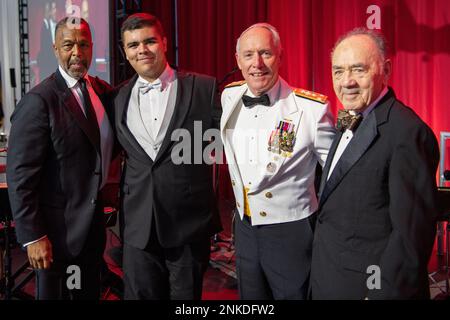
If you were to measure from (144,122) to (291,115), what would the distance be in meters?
0.66

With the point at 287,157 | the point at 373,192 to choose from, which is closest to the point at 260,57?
the point at 287,157

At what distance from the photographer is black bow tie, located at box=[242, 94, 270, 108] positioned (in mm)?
1920

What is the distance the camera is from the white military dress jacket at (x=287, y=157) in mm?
1865

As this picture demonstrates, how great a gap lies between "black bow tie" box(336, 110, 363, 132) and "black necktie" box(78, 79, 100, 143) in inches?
43.7

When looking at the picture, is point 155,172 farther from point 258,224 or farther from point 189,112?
point 258,224

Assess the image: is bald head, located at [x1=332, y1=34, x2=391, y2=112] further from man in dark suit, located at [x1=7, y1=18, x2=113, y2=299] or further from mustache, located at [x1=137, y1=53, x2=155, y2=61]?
man in dark suit, located at [x1=7, y1=18, x2=113, y2=299]

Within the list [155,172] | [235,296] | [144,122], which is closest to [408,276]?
[155,172]

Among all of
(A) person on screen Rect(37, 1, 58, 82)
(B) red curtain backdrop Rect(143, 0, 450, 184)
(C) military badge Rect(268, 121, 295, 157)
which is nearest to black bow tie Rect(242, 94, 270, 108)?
(C) military badge Rect(268, 121, 295, 157)

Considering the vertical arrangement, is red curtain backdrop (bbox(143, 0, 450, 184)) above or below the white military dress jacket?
above

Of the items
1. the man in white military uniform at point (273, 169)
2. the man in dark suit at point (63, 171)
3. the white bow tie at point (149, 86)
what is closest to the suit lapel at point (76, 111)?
the man in dark suit at point (63, 171)

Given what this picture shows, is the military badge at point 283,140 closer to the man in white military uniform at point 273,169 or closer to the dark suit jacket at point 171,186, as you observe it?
the man in white military uniform at point 273,169

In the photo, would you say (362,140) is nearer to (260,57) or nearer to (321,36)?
(260,57)

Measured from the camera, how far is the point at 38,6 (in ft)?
19.7

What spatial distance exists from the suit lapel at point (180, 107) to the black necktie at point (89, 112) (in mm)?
324
